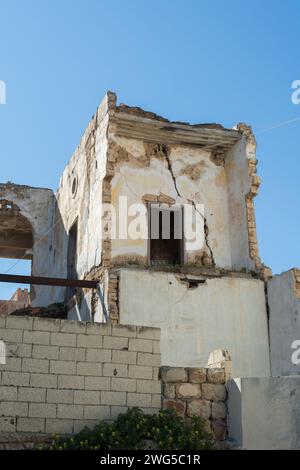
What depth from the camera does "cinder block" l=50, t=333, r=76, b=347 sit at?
26.3ft

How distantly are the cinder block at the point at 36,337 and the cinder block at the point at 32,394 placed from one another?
22.0 inches

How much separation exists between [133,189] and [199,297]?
2.98 metres

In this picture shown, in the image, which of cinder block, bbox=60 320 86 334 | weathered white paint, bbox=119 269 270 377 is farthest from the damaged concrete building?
cinder block, bbox=60 320 86 334

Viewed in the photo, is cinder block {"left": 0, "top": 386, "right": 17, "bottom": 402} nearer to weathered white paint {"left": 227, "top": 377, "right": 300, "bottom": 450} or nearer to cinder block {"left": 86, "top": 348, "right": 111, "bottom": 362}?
cinder block {"left": 86, "top": 348, "right": 111, "bottom": 362}

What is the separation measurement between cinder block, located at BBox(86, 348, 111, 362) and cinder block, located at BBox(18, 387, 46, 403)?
0.70m

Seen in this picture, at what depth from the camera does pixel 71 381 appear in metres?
7.91

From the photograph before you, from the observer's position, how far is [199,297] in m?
13.8

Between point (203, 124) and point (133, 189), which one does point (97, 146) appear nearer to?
point (133, 189)

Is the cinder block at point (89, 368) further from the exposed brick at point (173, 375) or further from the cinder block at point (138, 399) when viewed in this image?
the exposed brick at point (173, 375)

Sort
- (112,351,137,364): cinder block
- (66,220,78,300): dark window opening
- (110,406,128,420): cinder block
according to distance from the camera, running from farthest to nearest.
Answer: (66,220,78,300): dark window opening → (112,351,137,364): cinder block → (110,406,128,420): cinder block

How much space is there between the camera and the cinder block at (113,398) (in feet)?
26.2
